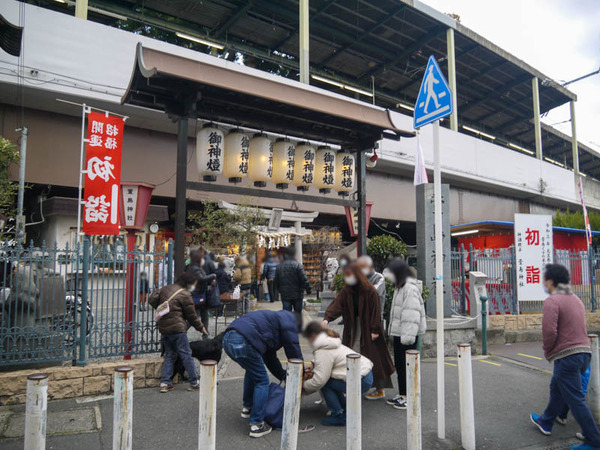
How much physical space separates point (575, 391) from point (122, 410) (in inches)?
174

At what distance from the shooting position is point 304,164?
7656mm

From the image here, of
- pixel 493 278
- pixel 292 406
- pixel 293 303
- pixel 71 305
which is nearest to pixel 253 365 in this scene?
pixel 292 406

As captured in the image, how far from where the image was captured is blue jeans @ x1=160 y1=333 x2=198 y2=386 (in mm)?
5895

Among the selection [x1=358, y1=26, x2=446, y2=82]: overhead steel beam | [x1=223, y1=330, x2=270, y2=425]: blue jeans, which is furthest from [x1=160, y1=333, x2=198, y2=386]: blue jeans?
[x1=358, y1=26, x2=446, y2=82]: overhead steel beam

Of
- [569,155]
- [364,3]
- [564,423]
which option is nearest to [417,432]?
[564,423]

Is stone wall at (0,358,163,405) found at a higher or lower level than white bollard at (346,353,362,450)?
lower

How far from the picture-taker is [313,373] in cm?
459

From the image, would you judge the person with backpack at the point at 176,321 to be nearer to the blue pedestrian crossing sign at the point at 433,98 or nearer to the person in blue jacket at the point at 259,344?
the person in blue jacket at the point at 259,344

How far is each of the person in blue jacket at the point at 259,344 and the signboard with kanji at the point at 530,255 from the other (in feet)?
25.8

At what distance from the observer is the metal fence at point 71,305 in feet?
18.2

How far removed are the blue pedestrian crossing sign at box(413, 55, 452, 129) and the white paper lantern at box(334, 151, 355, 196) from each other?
3082 millimetres

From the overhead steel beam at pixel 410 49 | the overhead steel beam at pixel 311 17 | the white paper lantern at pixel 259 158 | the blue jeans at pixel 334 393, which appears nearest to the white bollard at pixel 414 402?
the blue jeans at pixel 334 393

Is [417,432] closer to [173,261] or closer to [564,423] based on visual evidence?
[564,423]

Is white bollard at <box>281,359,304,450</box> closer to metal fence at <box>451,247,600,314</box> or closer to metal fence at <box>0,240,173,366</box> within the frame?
metal fence at <box>0,240,173,366</box>
